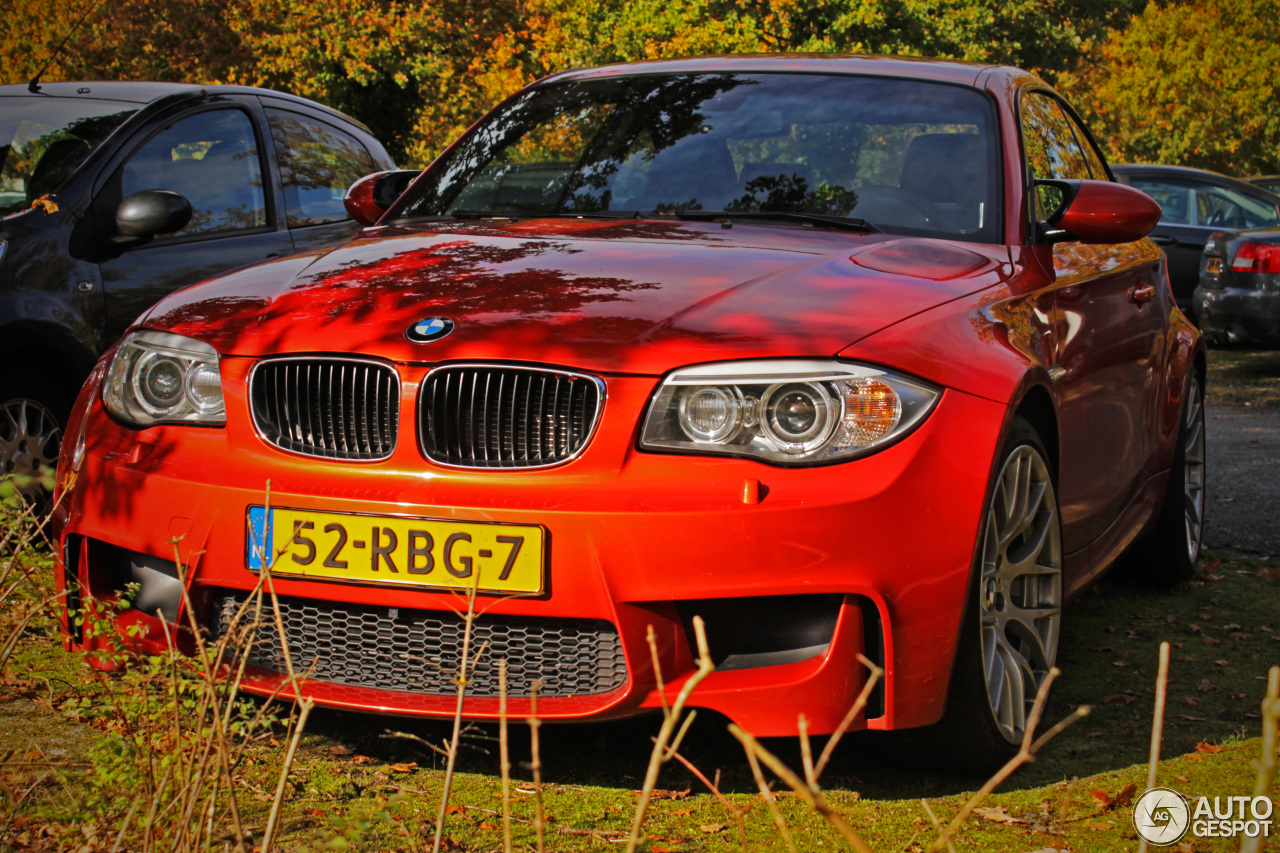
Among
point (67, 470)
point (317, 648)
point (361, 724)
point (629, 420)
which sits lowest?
point (361, 724)

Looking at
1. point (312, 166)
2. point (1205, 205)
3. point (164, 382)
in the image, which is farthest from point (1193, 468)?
point (1205, 205)

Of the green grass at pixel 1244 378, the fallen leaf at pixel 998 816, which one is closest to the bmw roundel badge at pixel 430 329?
the fallen leaf at pixel 998 816

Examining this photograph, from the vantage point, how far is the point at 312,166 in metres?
6.59

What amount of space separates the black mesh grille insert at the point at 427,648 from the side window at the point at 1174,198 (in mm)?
12745

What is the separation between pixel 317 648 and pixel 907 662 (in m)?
1.25

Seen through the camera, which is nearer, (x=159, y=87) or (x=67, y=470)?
(x=67, y=470)

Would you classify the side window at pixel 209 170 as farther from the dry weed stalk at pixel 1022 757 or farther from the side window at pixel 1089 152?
the dry weed stalk at pixel 1022 757

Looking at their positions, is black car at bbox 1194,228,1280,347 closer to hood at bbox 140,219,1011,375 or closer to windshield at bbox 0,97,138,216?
hood at bbox 140,219,1011,375

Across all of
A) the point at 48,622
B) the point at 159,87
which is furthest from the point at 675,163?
the point at 159,87

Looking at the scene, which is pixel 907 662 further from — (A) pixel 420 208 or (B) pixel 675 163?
(A) pixel 420 208

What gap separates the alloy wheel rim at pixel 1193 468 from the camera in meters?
5.31

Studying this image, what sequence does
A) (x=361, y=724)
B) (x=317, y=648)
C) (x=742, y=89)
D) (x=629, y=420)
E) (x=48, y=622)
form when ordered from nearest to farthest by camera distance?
(x=629, y=420), (x=317, y=648), (x=361, y=724), (x=48, y=622), (x=742, y=89)

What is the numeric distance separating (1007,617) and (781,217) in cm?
128

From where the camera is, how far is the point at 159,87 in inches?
238
